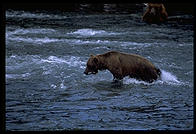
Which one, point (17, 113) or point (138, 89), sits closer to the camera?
point (17, 113)

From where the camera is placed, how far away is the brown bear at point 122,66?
10039mm

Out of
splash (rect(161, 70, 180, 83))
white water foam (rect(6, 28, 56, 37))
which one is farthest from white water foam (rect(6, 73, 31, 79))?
white water foam (rect(6, 28, 56, 37))

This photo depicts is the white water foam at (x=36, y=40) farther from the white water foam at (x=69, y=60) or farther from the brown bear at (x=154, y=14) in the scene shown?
the brown bear at (x=154, y=14)

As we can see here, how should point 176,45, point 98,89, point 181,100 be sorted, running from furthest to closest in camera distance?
point 176,45 → point 98,89 → point 181,100

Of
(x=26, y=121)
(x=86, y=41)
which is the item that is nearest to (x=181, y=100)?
(x=26, y=121)

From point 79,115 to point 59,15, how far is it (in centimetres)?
1466

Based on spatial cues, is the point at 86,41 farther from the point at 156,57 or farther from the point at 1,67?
the point at 1,67

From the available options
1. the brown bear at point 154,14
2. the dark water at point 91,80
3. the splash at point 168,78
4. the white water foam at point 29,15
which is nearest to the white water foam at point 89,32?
the dark water at point 91,80

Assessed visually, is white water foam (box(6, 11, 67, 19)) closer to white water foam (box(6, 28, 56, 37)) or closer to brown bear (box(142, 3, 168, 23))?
white water foam (box(6, 28, 56, 37))

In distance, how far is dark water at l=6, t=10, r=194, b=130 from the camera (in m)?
→ 7.41

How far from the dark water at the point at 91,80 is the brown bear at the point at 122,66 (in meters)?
0.21

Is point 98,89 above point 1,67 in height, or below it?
below

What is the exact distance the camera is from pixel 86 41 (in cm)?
1543

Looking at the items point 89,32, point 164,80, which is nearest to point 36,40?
point 89,32
